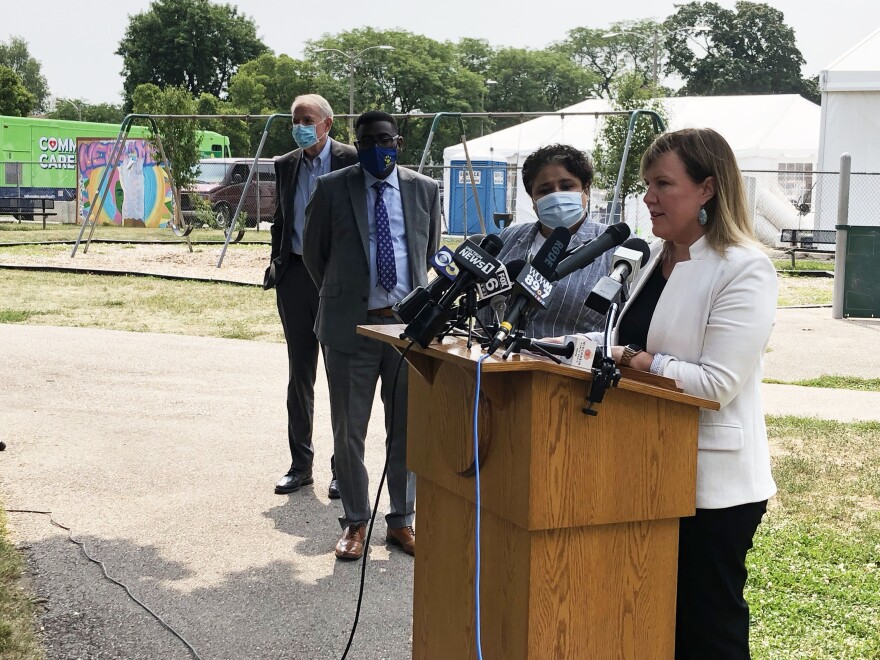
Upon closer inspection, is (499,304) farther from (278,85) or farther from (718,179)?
(278,85)

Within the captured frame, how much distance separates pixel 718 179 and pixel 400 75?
72.4 metres

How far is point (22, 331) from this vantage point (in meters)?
12.2

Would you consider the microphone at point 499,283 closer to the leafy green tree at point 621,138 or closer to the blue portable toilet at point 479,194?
the leafy green tree at point 621,138

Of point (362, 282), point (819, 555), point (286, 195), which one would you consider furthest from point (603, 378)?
point (286, 195)

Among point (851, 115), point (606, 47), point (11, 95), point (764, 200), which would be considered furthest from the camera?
point (606, 47)

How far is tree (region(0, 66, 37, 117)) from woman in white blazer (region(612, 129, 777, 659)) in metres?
63.8

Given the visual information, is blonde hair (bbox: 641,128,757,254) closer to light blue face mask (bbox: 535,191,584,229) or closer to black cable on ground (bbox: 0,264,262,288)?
light blue face mask (bbox: 535,191,584,229)

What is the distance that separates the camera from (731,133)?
30766 mm

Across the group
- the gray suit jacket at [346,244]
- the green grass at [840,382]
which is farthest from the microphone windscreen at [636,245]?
the green grass at [840,382]

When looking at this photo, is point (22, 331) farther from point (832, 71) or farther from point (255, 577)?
point (832, 71)

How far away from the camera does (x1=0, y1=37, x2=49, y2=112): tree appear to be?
104m

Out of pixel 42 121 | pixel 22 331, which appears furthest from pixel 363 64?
pixel 22 331

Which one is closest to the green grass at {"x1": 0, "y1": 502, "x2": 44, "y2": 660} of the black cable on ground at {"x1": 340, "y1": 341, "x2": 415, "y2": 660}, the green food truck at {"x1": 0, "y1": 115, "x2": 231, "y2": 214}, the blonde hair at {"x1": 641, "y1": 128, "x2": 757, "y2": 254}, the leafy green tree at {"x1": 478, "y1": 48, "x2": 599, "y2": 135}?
the black cable on ground at {"x1": 340, "y1": 341, "x2": 415, "y2": 660}

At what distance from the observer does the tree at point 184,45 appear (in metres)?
84.9
